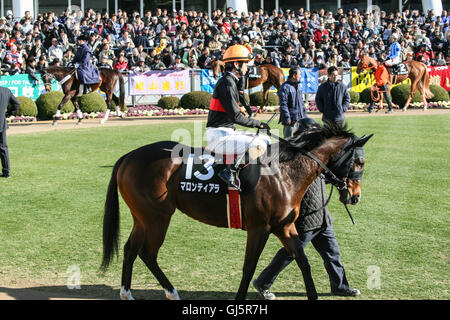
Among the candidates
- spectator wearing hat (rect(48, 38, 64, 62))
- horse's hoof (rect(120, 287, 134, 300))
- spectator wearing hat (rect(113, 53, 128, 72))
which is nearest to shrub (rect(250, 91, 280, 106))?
spectator wearing hat (rect(113, 53, 128, 72))

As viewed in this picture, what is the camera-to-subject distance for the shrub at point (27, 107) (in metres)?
19.9

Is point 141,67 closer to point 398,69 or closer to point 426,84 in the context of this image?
point 398,69

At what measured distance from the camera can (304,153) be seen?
202 inches

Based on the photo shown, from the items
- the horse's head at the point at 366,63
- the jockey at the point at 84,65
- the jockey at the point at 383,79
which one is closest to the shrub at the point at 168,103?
the jockey at the point at 84,65

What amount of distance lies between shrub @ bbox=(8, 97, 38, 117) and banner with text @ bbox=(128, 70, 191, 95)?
3834mm

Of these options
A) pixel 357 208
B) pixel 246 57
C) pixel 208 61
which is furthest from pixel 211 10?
pixel 246 57

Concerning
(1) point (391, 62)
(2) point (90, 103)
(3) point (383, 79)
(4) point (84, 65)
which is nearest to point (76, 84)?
(4) point (84, 65)

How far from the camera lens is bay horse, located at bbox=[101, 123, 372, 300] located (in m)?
4.89

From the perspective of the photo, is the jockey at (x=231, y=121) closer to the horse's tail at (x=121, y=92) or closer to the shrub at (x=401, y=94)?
the horse's tail at (x=121, y=92)

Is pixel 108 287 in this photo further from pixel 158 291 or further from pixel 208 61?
pixel 208 61

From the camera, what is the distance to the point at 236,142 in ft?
17.4

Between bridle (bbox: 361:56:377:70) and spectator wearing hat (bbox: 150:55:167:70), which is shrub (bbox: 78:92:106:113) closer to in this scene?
spectator wearing hat (bbox: 150:55:167:70)

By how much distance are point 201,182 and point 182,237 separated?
2148 millimetres

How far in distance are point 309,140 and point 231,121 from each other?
0.81 metres
